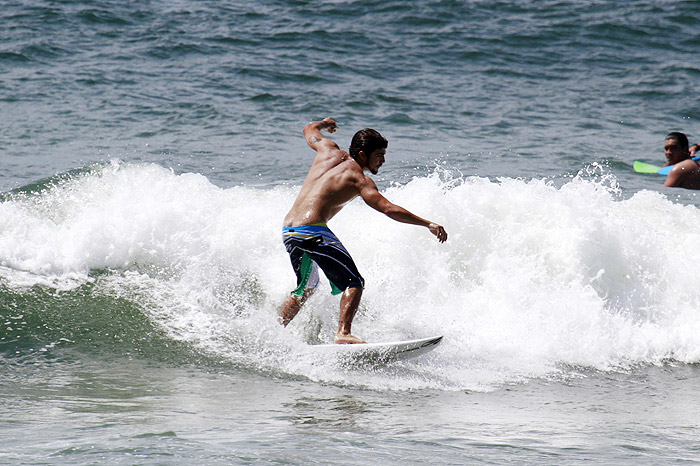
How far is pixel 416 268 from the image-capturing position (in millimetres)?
6930

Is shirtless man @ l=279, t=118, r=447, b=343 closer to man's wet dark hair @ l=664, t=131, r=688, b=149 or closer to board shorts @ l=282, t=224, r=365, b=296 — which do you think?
board shorts @ l=282, t=224, r=365, b=296

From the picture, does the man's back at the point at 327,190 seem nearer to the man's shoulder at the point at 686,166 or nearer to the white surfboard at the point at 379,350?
the white surfboard at the point at 379,350

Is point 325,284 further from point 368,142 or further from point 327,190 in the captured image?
point 368,142

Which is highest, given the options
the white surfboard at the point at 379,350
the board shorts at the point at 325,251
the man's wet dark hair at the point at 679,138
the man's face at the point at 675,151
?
the man's wet dark hair at the point at 679,138

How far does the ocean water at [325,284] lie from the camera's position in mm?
→ 4055

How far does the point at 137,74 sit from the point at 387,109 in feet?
15.4

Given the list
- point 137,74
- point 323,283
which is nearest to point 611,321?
point 323,283

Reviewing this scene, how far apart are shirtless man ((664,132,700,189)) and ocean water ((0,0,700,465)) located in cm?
28

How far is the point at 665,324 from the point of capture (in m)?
6.74

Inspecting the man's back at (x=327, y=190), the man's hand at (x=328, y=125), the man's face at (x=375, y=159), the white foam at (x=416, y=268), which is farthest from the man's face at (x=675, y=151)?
the man's back at (x=327, y=190)

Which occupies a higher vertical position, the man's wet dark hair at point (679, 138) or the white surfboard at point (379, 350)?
the man's wet dark hair at point (679, 138)

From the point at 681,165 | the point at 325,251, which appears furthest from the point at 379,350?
the point at 681,165

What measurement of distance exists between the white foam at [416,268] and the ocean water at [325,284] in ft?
0.07

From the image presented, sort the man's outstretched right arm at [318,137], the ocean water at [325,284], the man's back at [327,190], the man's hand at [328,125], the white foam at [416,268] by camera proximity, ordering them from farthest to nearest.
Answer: the white foam at [416,268] < the man's hand at [328,125] < the man's outstretched right arm at [318,137] < the man's back at [327,190] < the ocean water at [325,284]
